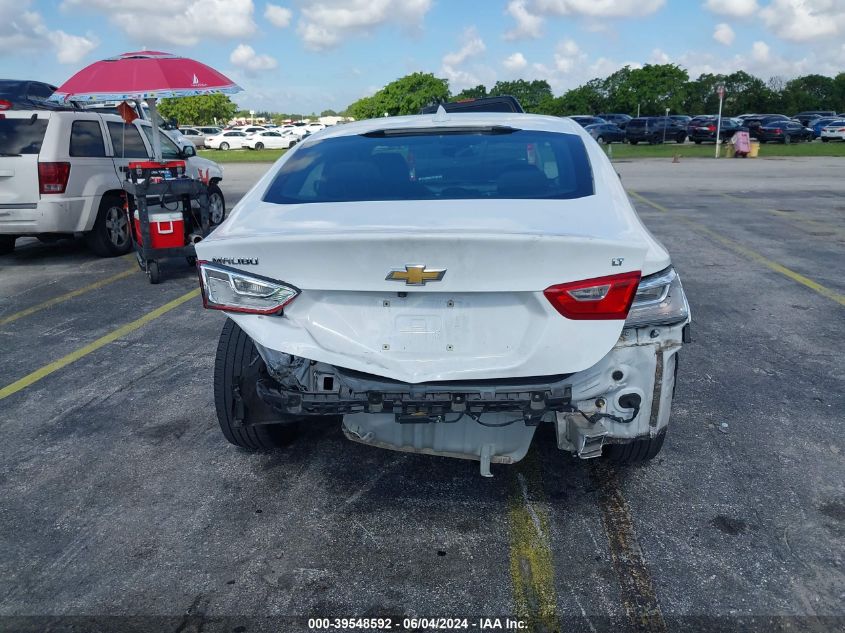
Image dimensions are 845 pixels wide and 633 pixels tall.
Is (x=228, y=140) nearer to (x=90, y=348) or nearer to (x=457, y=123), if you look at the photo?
(x=90, y=348)

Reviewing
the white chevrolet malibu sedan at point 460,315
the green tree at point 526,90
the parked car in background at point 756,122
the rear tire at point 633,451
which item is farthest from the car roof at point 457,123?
the green tree at point 526,90

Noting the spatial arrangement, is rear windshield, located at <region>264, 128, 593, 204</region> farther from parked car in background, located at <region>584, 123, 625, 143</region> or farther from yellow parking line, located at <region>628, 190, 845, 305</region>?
parked car in background, located at <region>584, 123, 625, 143</region>

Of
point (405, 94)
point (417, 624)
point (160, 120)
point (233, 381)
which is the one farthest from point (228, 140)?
point (417, 624)

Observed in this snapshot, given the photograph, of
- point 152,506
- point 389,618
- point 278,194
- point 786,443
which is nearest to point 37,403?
point 152,506

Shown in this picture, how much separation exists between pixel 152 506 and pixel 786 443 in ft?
10.6

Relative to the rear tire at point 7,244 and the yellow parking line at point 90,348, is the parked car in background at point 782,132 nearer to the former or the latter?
the rear tire at point 7,244

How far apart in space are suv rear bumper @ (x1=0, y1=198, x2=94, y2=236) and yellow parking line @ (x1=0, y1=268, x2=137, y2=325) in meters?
0.93

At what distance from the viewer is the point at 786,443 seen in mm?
3980

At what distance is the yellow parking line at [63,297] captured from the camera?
22.5ft

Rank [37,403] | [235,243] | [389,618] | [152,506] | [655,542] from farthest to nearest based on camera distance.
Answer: [37,403], [152,506], [655,542], [235,243], [389,618]

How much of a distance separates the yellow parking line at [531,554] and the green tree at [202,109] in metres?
77.7

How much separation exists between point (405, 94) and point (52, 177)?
63159 mm

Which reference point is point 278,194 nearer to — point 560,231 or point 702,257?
point 560,231

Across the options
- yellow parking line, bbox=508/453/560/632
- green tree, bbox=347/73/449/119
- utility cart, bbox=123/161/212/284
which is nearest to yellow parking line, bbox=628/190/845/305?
yellow parking line, bbox=508/453/560/632
